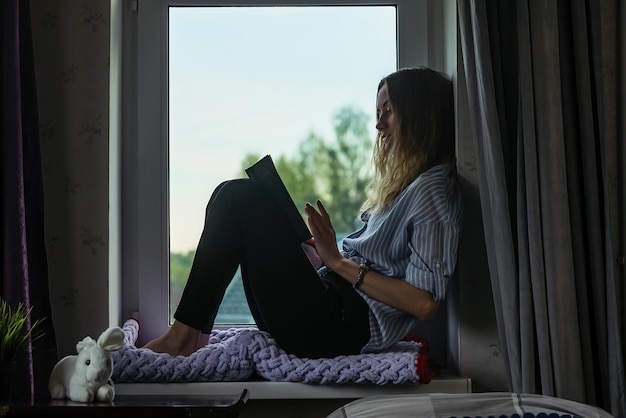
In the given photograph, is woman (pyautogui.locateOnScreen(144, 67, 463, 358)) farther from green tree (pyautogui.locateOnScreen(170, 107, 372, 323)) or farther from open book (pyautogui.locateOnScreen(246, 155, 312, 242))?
green tree (pyautogui.locateOnScreen(170, 107, 372, 323))

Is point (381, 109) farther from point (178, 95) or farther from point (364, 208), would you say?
point (178, 95)

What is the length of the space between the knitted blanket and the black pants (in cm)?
5

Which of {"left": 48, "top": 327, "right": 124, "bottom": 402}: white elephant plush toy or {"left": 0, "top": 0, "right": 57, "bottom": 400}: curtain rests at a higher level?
{"left": 0, "top": 0, "right": 57, "bottom": 400}: curtain

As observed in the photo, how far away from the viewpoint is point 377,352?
2.13m

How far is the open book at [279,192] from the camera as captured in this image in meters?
2.14

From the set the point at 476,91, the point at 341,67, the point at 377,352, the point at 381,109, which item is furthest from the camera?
the point at 341,67

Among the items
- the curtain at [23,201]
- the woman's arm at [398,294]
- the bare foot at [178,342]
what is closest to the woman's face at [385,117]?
the woman's arm at [398,294]

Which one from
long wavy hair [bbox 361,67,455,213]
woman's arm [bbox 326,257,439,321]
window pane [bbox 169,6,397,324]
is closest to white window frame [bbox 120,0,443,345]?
window pane [bbox 169,6,397,324]

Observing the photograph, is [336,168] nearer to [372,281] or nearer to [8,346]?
[372,281]

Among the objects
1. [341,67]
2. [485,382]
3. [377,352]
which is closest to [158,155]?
[341,67]

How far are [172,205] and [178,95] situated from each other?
0.32 metres

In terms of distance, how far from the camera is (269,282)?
2115 mm

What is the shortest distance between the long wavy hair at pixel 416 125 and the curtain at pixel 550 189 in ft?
0.72

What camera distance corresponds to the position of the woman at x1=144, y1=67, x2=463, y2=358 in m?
2.06
